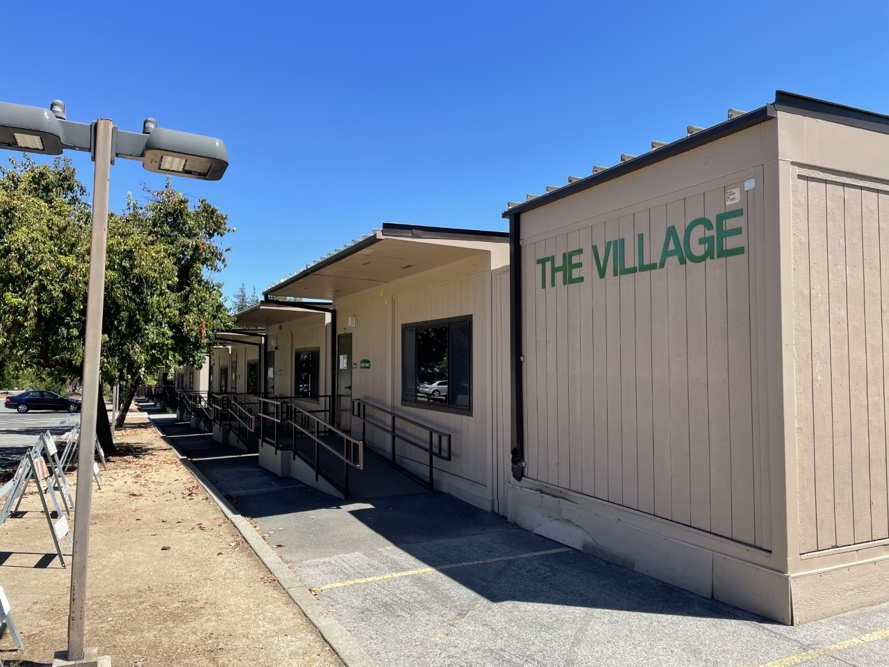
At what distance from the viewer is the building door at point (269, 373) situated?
18.8m

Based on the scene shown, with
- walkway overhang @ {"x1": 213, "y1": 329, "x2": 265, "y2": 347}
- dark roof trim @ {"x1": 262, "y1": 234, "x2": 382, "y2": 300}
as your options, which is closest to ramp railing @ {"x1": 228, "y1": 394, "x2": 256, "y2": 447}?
dark roof trim @ {"x1": 262, "y1": 234, "x2": 382, "y2": 300}

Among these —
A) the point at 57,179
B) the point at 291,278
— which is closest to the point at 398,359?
the point at 291,278

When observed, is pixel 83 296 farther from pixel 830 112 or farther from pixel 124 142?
pixel 830 112

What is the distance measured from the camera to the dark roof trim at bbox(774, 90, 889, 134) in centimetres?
443

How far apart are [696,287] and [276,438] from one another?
787cm

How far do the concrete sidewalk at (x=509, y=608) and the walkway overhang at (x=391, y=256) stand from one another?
3.29 metres

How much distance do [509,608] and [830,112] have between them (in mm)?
4396

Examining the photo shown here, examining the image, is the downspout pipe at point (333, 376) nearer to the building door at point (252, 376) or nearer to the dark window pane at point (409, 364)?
the dark window pane at point (409, 364)

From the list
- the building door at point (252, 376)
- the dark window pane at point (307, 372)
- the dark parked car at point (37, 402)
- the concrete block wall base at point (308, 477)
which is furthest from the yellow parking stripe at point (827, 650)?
the dark parked car at point (37, 402)

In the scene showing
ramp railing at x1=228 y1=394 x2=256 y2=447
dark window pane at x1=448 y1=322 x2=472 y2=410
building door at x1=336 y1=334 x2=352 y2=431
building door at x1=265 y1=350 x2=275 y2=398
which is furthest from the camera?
building door at x1=265 y1=350 x2=275 y2=398

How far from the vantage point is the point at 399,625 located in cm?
424

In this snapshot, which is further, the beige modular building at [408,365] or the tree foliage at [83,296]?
the tree foliage at [83,296]

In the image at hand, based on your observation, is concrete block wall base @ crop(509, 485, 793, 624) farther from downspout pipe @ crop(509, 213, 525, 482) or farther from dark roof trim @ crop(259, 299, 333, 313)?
dark roof trim @ crop(259, 299, 333, 313)

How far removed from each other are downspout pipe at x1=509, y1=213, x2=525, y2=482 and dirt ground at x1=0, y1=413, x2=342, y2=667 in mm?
3027
